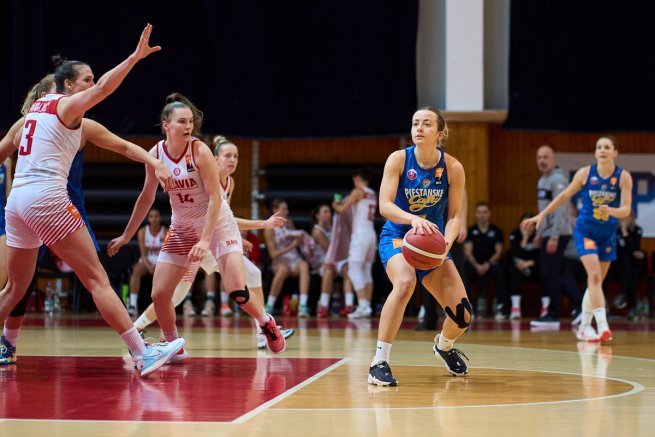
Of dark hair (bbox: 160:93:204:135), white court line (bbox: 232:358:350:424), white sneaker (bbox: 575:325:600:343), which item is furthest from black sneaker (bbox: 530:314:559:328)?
dark hair (bbox: 160:93:204:135)

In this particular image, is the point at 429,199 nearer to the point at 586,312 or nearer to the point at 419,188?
the point at 419,188

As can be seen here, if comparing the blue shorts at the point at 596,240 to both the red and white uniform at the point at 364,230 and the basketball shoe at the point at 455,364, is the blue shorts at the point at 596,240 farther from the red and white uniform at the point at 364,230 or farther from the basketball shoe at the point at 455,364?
the red and white uniform at the point at 364,230

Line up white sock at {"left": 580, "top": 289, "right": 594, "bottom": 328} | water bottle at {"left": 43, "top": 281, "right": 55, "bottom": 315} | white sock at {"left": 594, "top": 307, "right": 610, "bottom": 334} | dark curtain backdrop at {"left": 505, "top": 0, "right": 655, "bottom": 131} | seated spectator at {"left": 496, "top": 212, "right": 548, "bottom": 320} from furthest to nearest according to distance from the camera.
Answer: dark curtain backdrop at {"left": 505, "top": 0, "right": 655, "bottom": 131} → water bottle at {"left": 43, "top": 281, "right": 55, "bottom": 315} → seated spectator at {"left": 496, "top": 212, "right": 548, "bottom": 320} → white sock at {"left": 580, "top": 289, "right": 594, "bottom": 328} → white sock at {"left": 594, "top": 307, "right": 610, "bottom": 334}

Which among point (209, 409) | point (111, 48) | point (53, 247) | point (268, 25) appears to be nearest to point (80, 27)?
point (111, 48)

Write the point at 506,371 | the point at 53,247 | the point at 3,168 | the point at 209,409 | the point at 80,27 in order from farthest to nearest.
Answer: the point at 80,27 < the point at 3,168 < the point at 506,371 < the point at 53,247 < the point at 209,409

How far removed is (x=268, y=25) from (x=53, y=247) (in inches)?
349

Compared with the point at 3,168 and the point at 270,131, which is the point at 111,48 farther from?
the point at 3,168

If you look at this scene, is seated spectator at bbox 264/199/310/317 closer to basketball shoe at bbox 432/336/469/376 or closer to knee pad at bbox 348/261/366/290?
knee pad at bbox 348/261/366/290

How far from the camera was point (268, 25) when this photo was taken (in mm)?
13930

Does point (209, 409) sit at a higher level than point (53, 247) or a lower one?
lower

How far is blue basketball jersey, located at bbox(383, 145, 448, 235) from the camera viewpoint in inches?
231

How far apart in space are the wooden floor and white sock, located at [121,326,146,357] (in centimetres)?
16

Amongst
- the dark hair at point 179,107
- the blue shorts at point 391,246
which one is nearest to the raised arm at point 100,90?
the dark hair at point 179,107

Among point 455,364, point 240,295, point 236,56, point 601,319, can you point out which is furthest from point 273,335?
point 236,56
